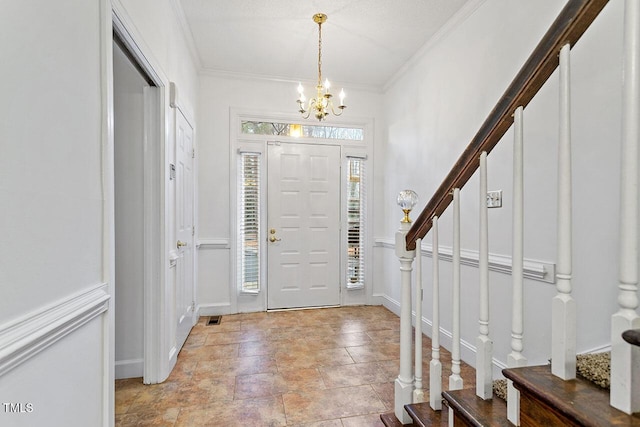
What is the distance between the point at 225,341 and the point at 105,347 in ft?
5.49

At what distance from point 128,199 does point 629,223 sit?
2400 mm

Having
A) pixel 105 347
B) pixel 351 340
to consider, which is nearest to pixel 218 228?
pixel 351 340

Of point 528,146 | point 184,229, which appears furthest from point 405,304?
point 184,229

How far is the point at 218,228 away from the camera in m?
3.56

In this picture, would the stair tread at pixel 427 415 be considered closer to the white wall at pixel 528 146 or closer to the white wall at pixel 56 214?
the white wall at pixel 528 146

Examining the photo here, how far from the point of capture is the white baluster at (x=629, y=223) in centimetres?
64

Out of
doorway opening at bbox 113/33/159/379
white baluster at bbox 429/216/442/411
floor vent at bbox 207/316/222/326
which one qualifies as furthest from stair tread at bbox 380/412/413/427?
floor vent at bbox 207/316/222/326

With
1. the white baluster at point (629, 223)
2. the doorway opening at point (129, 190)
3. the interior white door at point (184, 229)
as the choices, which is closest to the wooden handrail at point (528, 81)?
the white baluster at point (629, 223)

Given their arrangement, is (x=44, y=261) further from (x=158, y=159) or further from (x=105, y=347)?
(x=158, y=159)

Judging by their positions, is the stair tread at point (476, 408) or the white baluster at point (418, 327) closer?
the stair tread at point (476, 408)

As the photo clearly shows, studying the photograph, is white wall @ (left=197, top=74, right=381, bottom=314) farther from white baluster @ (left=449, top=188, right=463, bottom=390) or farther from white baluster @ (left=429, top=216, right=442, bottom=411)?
white baluster @ (left=449, top=188, right=463, bottom=390)

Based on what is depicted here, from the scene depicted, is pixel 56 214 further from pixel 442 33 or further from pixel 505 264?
pixel 442 33

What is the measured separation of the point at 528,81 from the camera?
2.93 feet

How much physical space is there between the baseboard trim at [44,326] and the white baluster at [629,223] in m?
1.38
